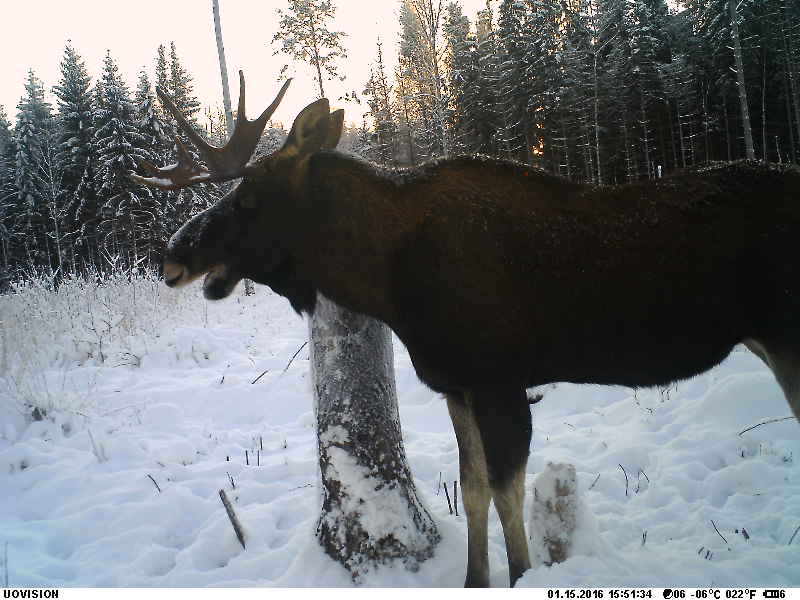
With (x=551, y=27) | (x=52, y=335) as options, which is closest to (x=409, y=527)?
(x=52, y=335)

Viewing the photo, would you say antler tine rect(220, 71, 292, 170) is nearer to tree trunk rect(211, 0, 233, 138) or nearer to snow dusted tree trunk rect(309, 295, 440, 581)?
snow dusted tree trunk rect(309, 295, 440, 581)

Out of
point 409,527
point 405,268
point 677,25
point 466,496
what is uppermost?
point 677,25

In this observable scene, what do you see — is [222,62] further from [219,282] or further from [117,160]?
[117,160]

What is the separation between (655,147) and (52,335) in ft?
117

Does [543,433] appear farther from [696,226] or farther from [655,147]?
[655,147]

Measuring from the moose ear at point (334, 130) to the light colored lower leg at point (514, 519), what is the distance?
6.99 feet

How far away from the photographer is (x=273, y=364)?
6.95 m

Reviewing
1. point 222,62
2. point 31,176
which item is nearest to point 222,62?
point 222,62

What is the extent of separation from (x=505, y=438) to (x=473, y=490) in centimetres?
57

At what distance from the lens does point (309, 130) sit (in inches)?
108

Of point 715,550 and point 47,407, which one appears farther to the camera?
point 47,407

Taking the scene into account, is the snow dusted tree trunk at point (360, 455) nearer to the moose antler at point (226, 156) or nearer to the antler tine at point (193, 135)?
the moose antler at point (226, 156)

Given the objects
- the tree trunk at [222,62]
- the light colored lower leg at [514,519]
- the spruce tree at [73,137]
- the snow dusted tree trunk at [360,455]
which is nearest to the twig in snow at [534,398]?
the snow dusted tree trunk at [360,455]

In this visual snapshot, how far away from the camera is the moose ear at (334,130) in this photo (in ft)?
9.54
